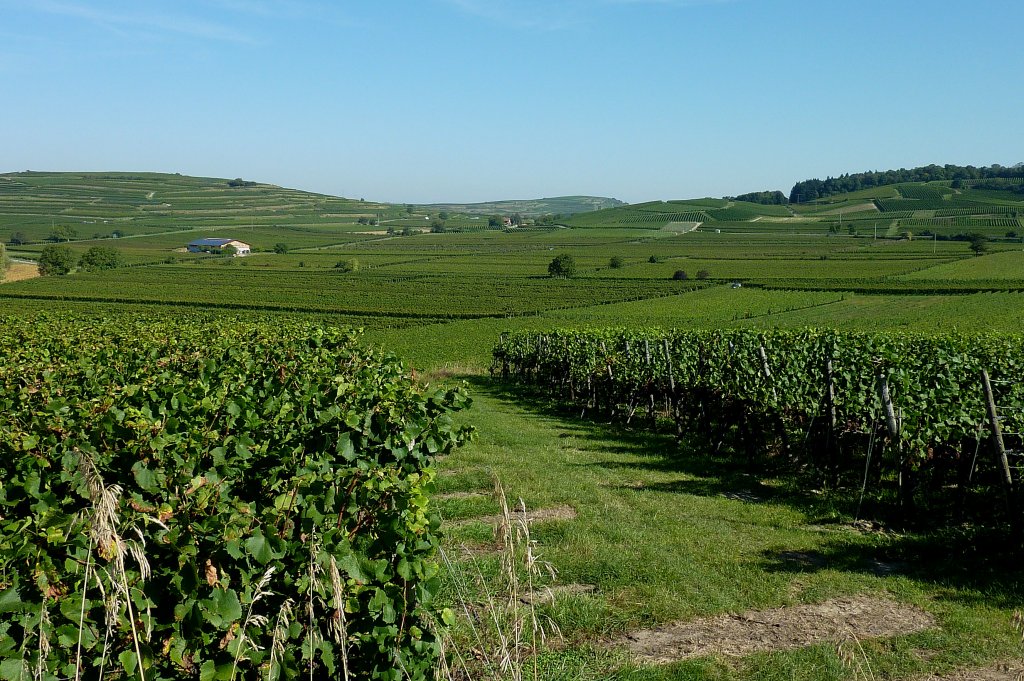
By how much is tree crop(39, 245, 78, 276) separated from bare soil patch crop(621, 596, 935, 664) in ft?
404

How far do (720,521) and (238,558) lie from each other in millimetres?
8255

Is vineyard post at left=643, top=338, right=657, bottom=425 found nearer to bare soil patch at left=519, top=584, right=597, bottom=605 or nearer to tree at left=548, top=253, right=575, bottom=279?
bare soil patch at left=519, top=584, right=597, bottom=605

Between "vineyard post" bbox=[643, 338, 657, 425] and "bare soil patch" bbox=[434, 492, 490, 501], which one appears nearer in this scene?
"bare soil patch" bbox=[434, 492, 490, 501]

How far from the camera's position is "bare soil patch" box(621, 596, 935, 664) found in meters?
6.84

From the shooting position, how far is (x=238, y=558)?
4617mm

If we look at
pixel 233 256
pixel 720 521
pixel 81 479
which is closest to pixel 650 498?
pixel 720 521

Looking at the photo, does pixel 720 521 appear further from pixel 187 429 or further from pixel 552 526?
pixel 187 429

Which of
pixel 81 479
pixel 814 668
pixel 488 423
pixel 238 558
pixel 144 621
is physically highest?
pixel 81 479

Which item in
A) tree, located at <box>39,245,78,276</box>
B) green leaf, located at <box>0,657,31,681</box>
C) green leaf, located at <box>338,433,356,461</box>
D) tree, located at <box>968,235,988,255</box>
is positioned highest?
tree, located at <box>968,235,988,255</box>

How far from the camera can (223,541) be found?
4.53m

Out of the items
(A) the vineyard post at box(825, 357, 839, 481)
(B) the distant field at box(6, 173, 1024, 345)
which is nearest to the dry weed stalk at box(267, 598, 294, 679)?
(A) the vineyard post at box(825, 357, 839, 481)

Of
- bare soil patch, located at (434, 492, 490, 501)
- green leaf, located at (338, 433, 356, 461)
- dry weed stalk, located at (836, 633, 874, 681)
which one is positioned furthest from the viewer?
bare soil patch, located at (434, 492, 490, 501)

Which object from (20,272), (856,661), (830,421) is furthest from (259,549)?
(20,272)

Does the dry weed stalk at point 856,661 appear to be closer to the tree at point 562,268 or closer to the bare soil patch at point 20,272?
the tree at point 562,268
